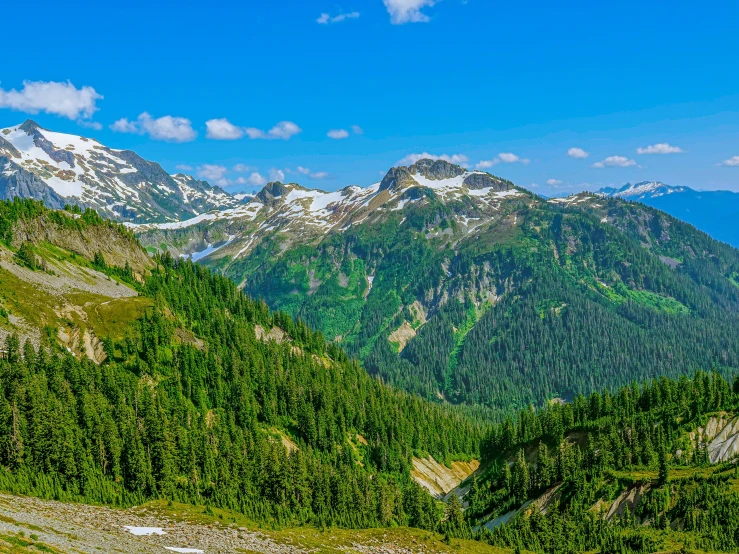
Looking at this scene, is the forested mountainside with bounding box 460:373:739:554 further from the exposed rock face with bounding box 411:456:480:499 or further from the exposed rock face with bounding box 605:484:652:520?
the exposed rock face with bounding box 411:456:480:499

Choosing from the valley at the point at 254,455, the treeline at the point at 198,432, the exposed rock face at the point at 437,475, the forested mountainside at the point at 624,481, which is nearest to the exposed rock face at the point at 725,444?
the forested mountainside at the point at 624,481

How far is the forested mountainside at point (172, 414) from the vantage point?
302 ft

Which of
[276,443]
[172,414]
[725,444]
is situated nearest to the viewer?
[725,444]

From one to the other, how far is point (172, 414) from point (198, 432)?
1099 centimetres

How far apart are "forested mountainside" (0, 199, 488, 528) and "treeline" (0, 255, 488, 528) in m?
0.34

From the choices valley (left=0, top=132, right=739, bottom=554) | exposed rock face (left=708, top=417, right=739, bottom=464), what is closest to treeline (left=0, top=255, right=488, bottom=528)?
valley (left=0, top=132, right=739, bottom=554)

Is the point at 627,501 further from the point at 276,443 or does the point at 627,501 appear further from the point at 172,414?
the point at 172,414

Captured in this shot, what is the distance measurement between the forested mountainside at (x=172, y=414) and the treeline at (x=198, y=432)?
34cm

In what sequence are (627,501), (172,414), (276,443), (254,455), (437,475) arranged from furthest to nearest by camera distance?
(437,475)
(276,443)
(172,414)
(254,455)
(627,501)

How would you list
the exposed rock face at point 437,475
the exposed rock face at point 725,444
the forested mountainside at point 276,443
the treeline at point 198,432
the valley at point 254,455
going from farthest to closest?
the exposed rock face at point 437,475 → the exposed rock face at point 725,444 → the treeline at point 198,432 → the forested mountainside at point 276,443 → the valley at point 254,455

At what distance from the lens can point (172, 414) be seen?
122750 millimetres

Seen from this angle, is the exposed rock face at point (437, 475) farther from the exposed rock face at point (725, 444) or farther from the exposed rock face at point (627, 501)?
the exposed rock face at point (725, 444)

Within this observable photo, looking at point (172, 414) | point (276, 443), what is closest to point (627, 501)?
point (276, 443)

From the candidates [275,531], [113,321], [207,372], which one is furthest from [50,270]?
[275,531]
